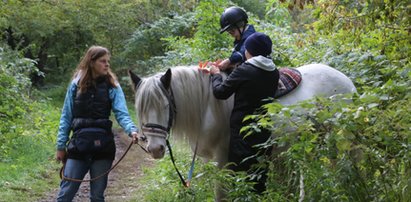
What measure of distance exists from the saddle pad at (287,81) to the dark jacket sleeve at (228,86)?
51 centimetres

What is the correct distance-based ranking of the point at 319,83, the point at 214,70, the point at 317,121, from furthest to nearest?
the point at 319,83 < the point at 214,70 < the point at 317,121

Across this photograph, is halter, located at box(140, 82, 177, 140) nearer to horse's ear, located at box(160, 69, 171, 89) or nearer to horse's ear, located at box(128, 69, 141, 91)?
horse's ear, located at box(160, 69, 171, 89)

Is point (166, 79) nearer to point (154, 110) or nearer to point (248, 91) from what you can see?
point (154, 110)

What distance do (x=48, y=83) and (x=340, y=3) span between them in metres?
19.7

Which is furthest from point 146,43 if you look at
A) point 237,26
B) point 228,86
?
point 228,86

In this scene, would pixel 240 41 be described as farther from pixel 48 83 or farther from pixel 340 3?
pixel 48 83

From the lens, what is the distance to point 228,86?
4.25 metres

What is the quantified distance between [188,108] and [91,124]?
0.80m

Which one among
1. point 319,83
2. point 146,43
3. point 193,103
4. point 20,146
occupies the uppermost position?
point 193,103

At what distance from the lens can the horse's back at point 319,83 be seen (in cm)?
487

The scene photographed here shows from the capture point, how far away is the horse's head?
408cm

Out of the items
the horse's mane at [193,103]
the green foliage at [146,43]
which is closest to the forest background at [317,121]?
the horse's mane at [193,103]

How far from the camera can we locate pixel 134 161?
10.2m

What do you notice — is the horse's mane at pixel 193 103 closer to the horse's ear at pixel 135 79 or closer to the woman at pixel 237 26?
the horse's ear at pixel 135 79
